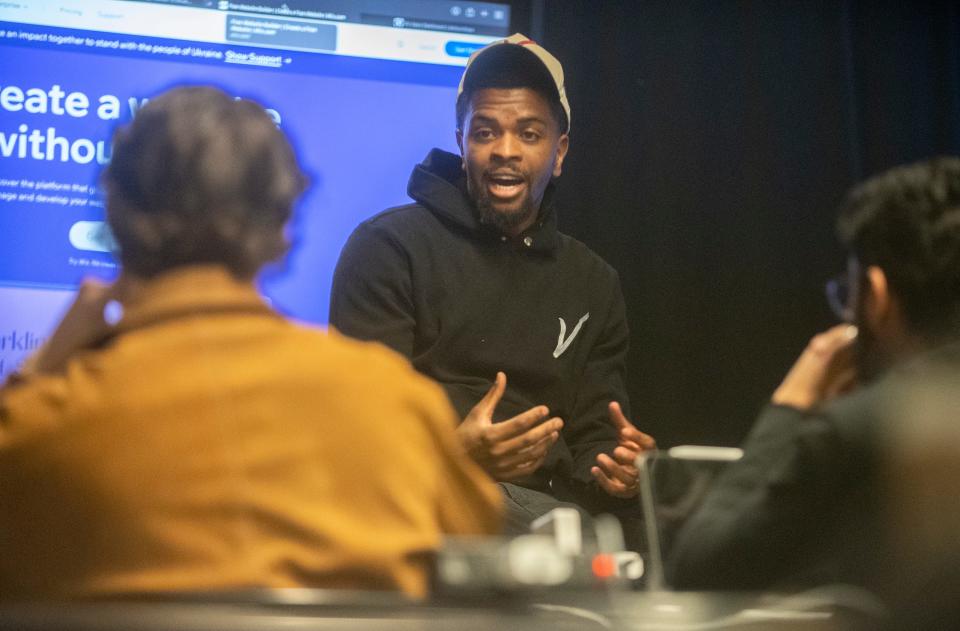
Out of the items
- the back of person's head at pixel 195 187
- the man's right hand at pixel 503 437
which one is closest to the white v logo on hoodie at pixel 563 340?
the man's right hand at pixel 503 437

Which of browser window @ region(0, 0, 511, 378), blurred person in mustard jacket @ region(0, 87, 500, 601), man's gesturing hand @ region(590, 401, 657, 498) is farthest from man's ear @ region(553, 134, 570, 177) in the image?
blurred person in mustard jacket @ region(0, 87, 500, 601)

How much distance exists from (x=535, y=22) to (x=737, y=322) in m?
1.09

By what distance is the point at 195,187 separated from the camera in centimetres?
118

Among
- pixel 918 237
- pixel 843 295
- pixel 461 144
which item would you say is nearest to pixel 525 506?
pixel 461 144

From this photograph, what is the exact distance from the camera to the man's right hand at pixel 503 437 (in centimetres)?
213

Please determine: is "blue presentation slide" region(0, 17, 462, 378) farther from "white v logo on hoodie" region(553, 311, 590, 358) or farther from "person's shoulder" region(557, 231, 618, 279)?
"white v logo on hoodie" region(553, 311, 590, 358)

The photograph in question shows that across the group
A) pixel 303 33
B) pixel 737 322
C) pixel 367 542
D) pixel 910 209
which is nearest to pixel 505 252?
pixel 303 33

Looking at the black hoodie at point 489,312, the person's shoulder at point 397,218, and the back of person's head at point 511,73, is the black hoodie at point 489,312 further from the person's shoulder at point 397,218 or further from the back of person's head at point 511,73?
the back of person's head at point 511,73

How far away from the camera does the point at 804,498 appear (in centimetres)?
121

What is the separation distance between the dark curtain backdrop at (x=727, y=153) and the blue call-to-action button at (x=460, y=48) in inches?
15.5

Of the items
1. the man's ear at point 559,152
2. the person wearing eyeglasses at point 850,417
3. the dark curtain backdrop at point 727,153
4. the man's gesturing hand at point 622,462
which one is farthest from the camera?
the dark curtain backdrop at point 727,153

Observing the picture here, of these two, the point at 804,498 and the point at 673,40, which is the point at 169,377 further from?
the point at 673,40

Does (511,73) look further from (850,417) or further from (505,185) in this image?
(850,417)

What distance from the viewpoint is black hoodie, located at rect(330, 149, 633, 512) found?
247 cm
